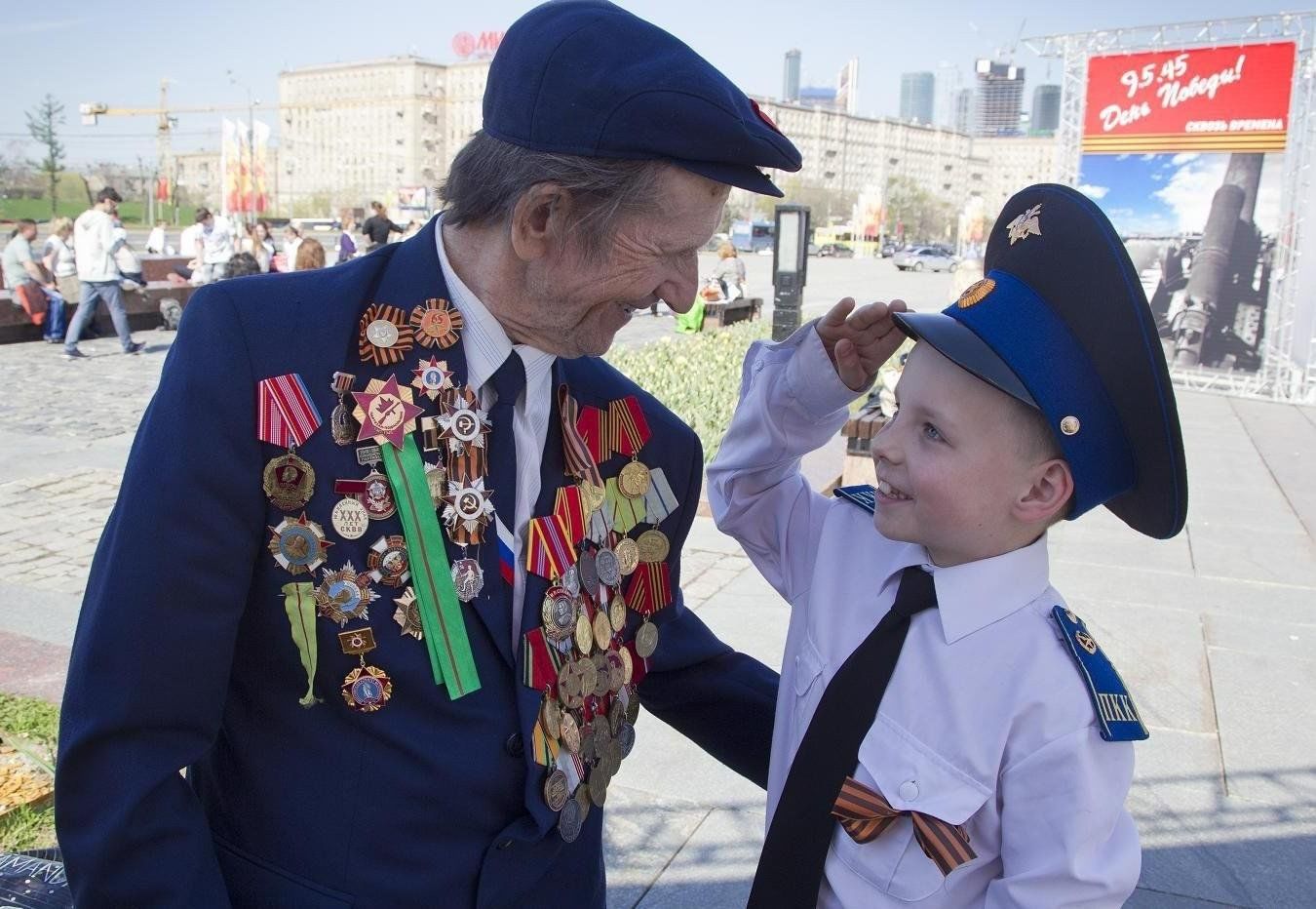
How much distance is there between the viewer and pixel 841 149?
123062 millimetres

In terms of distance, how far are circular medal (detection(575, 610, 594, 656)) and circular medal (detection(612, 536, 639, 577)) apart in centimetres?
12

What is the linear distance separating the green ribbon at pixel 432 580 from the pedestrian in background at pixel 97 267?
1244 cm

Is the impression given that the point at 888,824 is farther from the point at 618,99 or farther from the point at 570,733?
the point at 618,99

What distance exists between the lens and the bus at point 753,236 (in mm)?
55188

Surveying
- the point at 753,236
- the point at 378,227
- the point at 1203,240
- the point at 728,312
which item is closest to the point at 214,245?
the point at 378,227

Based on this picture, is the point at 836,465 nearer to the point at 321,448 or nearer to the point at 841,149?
the point at 321,448

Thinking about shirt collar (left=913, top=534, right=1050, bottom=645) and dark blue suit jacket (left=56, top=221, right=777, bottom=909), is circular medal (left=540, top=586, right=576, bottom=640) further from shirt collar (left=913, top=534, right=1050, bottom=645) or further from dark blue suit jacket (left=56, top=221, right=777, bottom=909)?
shirt collar (left=913, top=534, right=1050, bottom=645)

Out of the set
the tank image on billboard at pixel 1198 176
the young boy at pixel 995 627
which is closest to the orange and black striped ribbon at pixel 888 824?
the young boy at pixel 995 627

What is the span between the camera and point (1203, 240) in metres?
12.8

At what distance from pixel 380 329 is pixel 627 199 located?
359mm

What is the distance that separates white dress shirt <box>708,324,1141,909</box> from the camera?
136cm

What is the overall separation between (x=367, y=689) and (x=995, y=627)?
2.70ft

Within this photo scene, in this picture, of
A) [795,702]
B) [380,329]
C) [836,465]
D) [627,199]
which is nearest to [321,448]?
[380,329]

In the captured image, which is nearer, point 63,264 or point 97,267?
point 97,267
